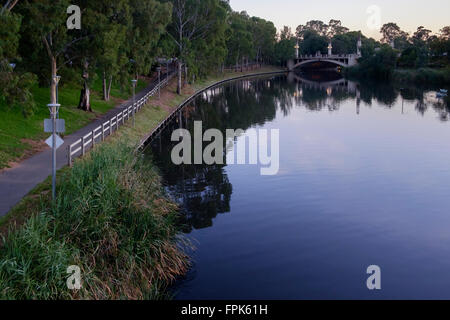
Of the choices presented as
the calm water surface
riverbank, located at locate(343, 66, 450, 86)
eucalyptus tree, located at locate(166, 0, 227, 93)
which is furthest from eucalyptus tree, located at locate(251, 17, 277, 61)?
the calm water surface

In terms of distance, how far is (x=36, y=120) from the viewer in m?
33.2

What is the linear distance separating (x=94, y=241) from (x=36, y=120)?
850 inches

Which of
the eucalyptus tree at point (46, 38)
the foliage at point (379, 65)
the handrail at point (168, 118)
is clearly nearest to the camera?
the eucalyptus tree at point (46, 38)

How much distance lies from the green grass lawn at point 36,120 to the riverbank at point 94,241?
810 centimetres

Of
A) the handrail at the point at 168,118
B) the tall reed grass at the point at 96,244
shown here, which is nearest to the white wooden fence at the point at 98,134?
the handrail at the point at 168,118

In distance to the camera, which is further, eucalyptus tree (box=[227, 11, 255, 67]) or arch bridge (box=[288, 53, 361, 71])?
arch bridge (box=[288, 53, 361, 71])

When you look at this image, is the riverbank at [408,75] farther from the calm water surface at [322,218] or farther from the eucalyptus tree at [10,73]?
the eucalyptus tree at [10,73]

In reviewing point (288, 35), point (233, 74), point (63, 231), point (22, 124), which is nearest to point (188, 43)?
point (22, 124)

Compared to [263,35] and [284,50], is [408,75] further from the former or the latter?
[284,50]

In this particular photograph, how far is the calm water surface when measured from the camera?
15.5 metres

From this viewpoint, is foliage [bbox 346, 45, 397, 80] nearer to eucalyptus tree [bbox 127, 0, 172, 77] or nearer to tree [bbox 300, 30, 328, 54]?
tree [bbox 300, 30, 328, 54]

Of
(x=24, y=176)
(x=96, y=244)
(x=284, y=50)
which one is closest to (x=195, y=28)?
(x=24, y=176)

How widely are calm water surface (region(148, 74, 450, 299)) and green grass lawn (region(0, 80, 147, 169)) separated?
20.6 feet

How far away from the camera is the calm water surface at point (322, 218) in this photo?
51.0 feet
